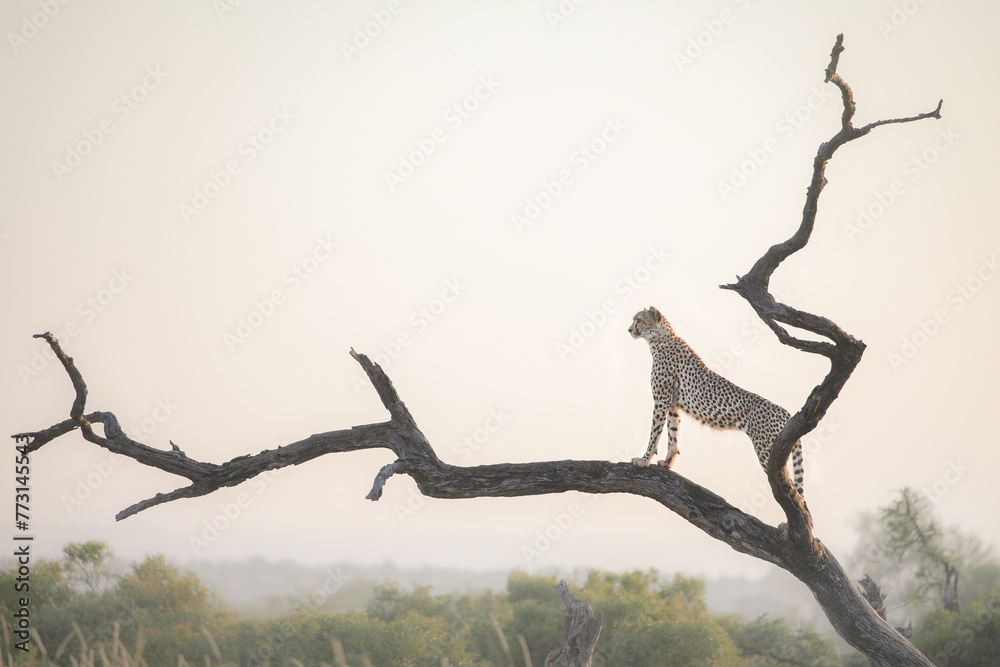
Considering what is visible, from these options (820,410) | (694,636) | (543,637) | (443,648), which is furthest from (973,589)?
(820,410)

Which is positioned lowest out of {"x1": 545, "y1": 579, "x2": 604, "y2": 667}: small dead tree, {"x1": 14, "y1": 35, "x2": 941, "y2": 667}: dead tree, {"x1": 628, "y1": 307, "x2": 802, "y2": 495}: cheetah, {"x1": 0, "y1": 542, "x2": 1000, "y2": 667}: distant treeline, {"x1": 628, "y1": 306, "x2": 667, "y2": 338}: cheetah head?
{"x1": 0, "y1": 542, "x2": 1000, "y2": 667}: distant treeline

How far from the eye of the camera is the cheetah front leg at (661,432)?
607cm

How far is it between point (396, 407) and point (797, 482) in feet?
9.21

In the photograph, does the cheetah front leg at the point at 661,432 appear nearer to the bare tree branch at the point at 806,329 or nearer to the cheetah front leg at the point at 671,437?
the cheetah front leg at the point at 671,437

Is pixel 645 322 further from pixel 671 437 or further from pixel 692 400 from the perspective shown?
pixel 671 437

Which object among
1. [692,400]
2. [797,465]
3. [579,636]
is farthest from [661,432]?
[579,636]

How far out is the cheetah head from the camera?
6.99 m

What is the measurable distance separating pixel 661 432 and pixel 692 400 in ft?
1.10

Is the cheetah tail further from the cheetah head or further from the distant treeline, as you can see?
the distant treeline

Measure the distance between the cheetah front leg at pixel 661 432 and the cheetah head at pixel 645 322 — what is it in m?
0.71

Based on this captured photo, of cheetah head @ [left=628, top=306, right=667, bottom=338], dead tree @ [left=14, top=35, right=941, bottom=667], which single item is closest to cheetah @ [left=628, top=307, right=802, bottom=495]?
cheetah head @ [left=628, top=306, right=667, bottom=338]

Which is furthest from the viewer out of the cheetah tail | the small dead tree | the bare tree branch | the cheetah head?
the cheetah head

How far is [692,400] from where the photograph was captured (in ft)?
21.0

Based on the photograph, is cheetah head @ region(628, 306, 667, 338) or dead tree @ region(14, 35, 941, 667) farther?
cheetah head @ region(628, 306, 667, 338)
